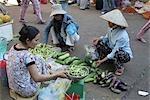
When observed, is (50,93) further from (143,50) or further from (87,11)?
(87,11)

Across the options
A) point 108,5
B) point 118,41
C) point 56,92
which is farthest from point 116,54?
point 108,5

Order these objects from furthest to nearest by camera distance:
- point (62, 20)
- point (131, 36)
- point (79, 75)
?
point (131, 36) → point (62, 20) → point (79, 75)

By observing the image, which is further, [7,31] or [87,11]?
[87,11]

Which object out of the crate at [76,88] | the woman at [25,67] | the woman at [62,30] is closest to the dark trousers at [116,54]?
the woman at [62,30]

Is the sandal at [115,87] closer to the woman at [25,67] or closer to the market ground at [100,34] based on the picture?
the market ground at [100,34]

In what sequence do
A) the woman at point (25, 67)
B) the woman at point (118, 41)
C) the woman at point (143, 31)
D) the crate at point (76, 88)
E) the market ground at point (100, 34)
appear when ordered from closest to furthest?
1. the woman at point (25, 67)
2. the crate at point (76, 88)
3. the market ground at point (100, 34)
4. the woman at point (118, 41)
5. the woman at point (143, 31)

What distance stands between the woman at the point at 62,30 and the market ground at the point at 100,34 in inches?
9.4

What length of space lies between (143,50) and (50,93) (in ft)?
8.63

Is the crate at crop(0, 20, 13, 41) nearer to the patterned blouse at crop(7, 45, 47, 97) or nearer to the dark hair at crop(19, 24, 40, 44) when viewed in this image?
the patterned blouse at crop(7, 45, 47, 97)

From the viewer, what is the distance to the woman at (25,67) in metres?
3.57

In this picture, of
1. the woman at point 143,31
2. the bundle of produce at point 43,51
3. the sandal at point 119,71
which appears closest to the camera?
the sandal at point 119,71

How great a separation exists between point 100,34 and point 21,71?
10.9 ft

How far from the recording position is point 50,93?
392 cm

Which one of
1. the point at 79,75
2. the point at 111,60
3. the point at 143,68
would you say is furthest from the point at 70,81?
the point at 143,68
